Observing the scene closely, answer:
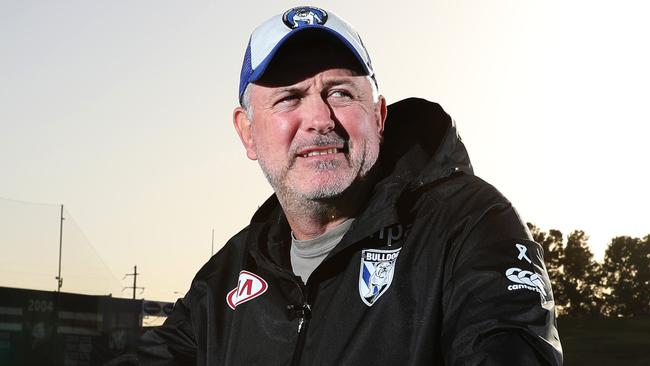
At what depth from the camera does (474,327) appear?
1918 millimetres

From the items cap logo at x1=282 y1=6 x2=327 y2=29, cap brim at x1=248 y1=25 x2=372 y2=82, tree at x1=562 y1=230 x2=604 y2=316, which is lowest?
tree at x1=562 y1=230 x2=604 y2=316

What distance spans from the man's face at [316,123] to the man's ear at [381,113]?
0.04 meters

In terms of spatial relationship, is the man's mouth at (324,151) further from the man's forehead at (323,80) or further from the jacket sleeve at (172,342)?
the jacket sleeve at (172,342)

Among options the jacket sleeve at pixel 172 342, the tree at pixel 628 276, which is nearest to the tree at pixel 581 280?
the tree at pixel 628 276

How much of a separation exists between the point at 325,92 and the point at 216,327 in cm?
76

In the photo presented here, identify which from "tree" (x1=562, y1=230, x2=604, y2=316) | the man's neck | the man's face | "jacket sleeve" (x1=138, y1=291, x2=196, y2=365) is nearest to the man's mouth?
the man's face

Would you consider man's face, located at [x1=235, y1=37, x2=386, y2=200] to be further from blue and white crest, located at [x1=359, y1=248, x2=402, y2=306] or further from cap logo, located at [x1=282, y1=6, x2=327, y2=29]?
blue and white crest, located at [x1=359, y1=248, x2=402, y2=306]

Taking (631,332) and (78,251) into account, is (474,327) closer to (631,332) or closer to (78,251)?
(78,251)

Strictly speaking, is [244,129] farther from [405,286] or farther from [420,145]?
[405,286]

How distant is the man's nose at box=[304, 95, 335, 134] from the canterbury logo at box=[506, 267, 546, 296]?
63 centimetres

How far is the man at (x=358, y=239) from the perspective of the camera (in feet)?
6.47

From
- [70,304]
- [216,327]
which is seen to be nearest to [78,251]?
[70,304]

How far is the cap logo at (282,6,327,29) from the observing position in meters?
2.42

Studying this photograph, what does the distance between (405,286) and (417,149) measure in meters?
0.42
